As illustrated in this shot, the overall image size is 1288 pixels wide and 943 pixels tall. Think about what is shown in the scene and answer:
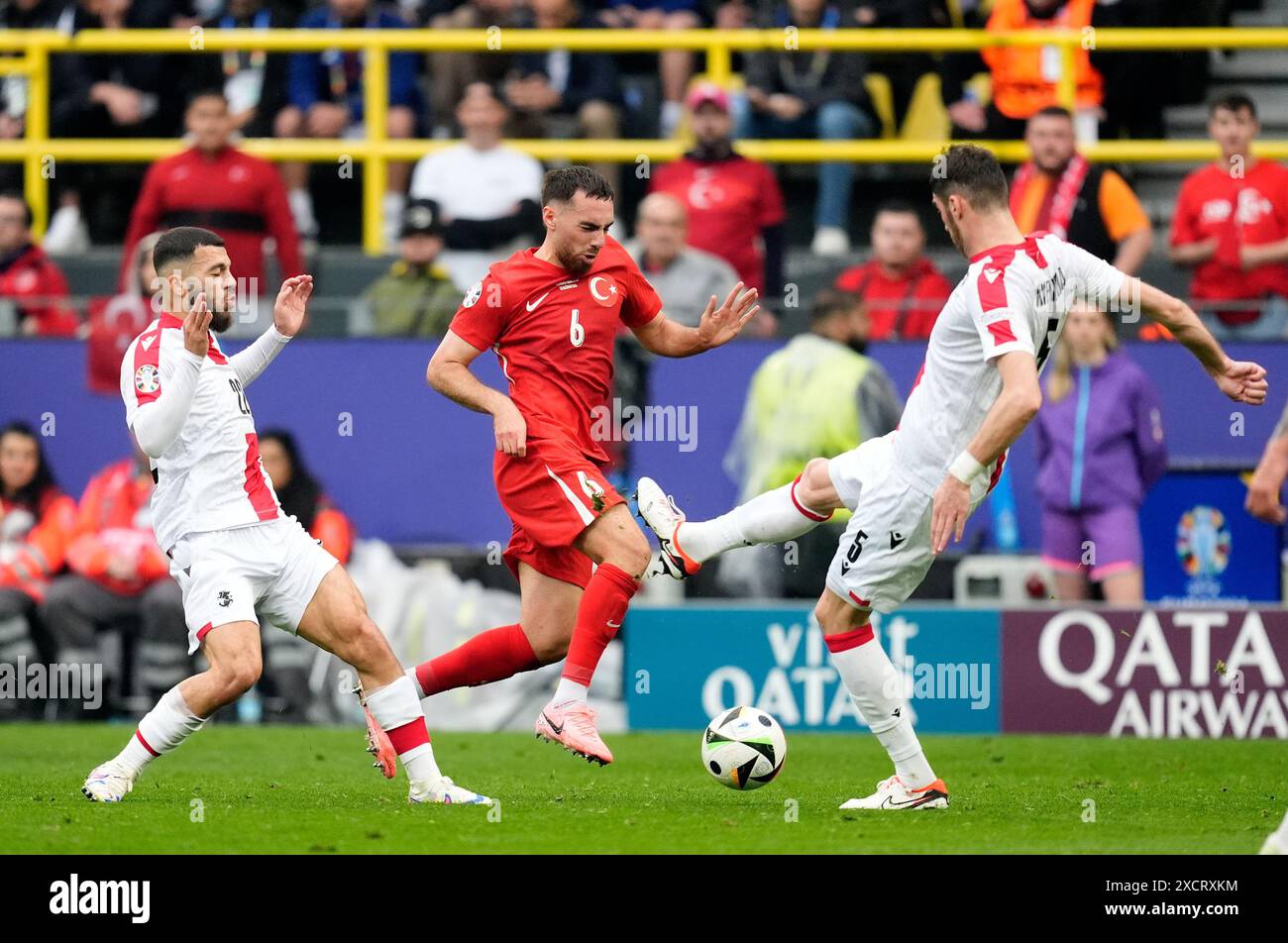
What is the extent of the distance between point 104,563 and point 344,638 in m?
5.15

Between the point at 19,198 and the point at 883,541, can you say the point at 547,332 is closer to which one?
the point at 883,541

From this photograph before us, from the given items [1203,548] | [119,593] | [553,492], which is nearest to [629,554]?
[553,492]

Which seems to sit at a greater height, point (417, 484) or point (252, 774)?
point (417, 484)

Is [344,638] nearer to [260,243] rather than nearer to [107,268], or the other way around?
[260,243]

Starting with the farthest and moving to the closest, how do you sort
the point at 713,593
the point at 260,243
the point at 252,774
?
the point at 260,243 < the point at 713,593 < the point at 252,774

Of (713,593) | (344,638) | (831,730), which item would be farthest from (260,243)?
(344,638)

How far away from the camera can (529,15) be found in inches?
567

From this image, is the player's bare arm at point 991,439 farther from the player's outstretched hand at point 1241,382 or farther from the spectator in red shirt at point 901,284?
the spectator in red shirt at point 901,284

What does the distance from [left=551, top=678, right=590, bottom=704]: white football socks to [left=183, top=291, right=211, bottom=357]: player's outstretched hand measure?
1.86m

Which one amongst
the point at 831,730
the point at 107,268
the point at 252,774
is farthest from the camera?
the point at 107,268

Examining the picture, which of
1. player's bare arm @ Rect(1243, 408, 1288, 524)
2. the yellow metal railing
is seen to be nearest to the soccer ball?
player's bare arm @ Rect(1243, 408, 1288, 524)

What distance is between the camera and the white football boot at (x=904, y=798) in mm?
7711

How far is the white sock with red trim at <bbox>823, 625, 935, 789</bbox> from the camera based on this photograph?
7.59 m

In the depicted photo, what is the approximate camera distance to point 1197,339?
7.38 meters
